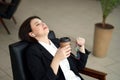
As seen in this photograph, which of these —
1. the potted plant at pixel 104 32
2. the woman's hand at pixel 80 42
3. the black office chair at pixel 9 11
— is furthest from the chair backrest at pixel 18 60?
the black office chair at pixel 9 11

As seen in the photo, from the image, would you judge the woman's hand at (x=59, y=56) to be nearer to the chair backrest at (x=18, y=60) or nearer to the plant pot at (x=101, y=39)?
the chair backrest at (x=18, y=60)

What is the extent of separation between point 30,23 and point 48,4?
4833 millimetres

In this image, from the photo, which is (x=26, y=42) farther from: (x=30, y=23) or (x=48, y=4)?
(x=48, y=4)

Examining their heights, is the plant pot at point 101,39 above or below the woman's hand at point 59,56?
below

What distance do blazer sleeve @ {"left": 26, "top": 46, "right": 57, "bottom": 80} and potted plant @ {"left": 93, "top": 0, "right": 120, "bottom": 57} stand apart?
1890 millimetres

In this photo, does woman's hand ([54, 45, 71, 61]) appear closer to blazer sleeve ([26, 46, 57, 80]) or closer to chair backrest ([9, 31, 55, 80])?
blazer sleeve ([26, 46, 57, 80])

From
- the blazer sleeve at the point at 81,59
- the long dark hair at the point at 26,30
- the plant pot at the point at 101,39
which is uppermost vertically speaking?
the long dark hair at the point at 26,30

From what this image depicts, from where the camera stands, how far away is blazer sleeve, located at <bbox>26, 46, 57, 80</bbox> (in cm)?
180

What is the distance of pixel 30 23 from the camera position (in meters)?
1.92

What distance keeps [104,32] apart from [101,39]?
123 millimetres

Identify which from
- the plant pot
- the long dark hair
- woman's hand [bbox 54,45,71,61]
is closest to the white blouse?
the long dark hair

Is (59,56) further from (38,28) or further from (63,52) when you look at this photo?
(38,28)

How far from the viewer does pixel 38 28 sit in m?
1.89

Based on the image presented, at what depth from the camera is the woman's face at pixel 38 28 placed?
1886 millimetres
